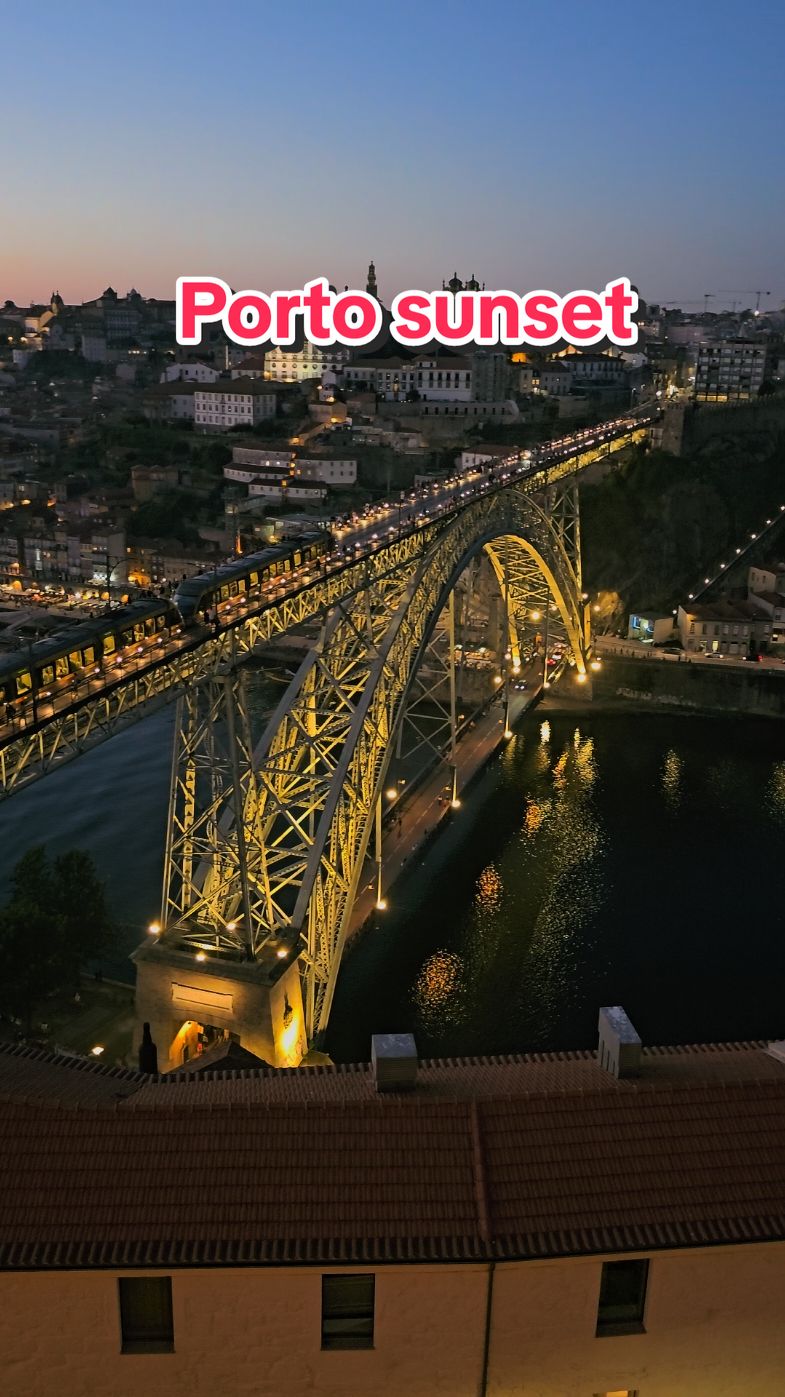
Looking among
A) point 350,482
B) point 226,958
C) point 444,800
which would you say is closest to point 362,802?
point 226,958

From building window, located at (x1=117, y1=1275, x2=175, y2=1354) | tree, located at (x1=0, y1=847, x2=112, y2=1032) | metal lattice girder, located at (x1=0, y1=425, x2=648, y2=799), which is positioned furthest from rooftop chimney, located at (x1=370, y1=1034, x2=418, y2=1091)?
tree, located at (x1=0, y1=847, x2=112, y2=1032)

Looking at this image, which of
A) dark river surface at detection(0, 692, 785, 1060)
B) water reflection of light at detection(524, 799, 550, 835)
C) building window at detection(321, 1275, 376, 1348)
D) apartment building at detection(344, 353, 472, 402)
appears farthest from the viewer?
apartment building at detection(344, 353, 472, 402)

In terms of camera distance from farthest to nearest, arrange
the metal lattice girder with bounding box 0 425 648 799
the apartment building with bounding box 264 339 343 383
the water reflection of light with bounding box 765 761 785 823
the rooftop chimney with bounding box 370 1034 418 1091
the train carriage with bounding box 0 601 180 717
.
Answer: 1. the apartment building with bounding box 264 339 343 383
2. the water reflection of light with bounding box 765 761 785 823
3. the train carriage with bounding box 0 601 180 717
4. the metal lattice girder with bounding box 0 425 648 799
5. the rooftop chimney with bounding box 370 1034 418 1091

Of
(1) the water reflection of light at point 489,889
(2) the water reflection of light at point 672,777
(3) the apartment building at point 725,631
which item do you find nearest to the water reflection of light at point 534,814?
(1) the water reflection of light at point 489,889

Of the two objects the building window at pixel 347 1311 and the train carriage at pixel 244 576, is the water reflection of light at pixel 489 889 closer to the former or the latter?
the train carriage at pixel 244 576

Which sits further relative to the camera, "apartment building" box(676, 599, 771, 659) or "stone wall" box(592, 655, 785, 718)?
"apartment building" box(676, 599, 771, 659)

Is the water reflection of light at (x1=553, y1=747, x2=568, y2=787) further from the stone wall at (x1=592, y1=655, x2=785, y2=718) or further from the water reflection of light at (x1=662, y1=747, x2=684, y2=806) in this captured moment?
the stone wall at (x1=592, y1=655, x2=785, y2=718)

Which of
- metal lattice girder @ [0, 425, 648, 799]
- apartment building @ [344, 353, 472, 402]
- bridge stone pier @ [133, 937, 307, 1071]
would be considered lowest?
bridge stone pier @ [133, 937, 307, 1071]
